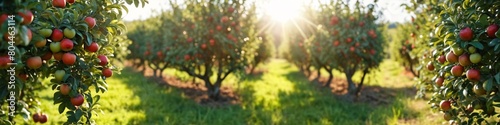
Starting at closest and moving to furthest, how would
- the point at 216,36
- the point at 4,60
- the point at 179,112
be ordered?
the point at 4,60 → the point at 179,112 → the point at 216,36

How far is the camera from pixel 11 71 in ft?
9.63

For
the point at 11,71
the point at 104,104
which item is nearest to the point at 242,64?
the point at 104,104

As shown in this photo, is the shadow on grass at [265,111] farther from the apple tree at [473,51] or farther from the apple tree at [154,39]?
the apple tree at [473,51]

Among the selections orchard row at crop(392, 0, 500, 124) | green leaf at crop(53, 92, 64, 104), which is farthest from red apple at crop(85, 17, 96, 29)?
orchard row at crop(392, 0, 500, 124)

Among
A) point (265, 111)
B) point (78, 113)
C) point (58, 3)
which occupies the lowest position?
point (265, 111)

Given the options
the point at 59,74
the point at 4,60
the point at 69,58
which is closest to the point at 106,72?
the point at 59,74

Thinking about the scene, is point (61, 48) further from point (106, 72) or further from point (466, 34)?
point (466, 34)

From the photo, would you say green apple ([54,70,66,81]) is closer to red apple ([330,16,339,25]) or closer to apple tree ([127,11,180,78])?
apple tree ([127,11,180,78])

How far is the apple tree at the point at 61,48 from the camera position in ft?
8.41

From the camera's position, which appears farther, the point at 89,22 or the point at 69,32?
the point at 89,22

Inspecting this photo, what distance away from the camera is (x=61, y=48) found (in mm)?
3016

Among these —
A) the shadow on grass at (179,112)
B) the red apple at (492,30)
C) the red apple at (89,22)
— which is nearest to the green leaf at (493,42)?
the red apple at (492,30)

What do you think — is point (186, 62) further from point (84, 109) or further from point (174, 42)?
point (84, 109)

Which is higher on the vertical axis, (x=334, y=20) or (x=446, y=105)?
(x=334, y=20)
